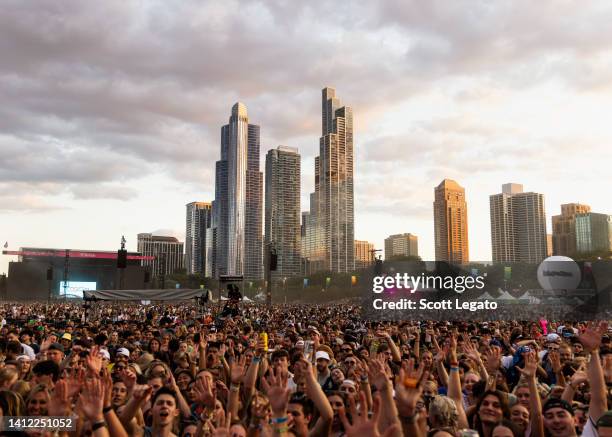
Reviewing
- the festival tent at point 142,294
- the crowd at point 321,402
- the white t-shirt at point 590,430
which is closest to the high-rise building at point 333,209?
the festival tent at point 142,294

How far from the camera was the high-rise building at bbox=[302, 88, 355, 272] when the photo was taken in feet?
572

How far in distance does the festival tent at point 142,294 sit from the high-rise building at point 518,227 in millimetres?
138952

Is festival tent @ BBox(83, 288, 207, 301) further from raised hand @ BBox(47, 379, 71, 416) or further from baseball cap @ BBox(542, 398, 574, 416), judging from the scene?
baseball cap @ BBox(542, 398, 574, 416)

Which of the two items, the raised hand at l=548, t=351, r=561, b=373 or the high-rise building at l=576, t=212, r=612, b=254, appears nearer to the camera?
the raised hand at l=548, t=351, r=561, b=373

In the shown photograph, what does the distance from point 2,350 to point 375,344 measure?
7.58 m

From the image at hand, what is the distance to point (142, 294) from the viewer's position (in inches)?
1020

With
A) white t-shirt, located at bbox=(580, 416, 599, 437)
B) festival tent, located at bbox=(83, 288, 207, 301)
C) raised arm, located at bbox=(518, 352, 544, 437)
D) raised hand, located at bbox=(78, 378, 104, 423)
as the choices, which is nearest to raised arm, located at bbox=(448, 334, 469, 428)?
raised arm, located at bbox=(518, 352, 544, 437)

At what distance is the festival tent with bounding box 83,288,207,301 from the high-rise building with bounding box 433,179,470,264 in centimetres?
14516

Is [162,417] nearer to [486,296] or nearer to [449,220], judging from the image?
[486,296]

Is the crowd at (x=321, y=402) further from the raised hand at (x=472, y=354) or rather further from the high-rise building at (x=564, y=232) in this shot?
the high-rise building at (x=564, y=232)

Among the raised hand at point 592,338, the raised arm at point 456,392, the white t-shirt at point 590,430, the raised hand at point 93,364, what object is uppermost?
the raised hand at point 592,338

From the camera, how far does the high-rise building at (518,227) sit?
156m

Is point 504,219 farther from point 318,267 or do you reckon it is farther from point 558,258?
point 558,258

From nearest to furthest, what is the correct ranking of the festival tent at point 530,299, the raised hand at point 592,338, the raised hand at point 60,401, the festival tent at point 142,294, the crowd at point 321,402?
1. the crowd at point 321,402
2. the raised hand at point 60,401
3. the raised hand at point 592,338
4. the festival tent at point 142,294
5. the festival tent at point 530,299
